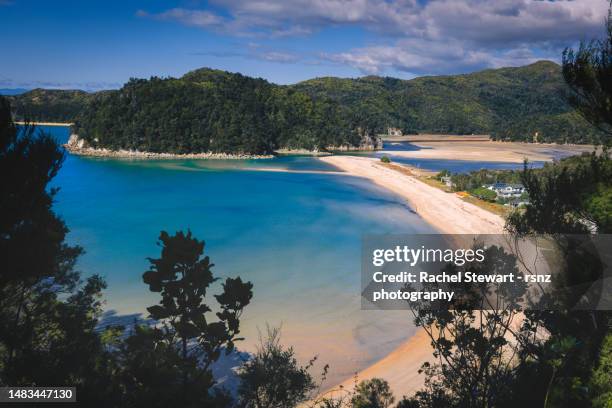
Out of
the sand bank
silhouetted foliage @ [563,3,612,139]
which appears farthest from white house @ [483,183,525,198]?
silhouetted foliage @ [563,3,612,139]

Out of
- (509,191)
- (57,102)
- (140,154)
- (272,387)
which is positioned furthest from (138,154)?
(57,102)

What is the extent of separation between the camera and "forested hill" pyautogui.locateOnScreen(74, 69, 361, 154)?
319ft

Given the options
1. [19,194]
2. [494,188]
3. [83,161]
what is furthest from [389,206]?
[83,161]

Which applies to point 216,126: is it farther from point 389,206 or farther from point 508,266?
point 508,266

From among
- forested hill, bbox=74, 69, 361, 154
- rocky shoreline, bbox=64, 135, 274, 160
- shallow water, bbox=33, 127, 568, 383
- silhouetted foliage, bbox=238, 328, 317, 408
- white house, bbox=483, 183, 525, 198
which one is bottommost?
shallow water, bbox=33, 127, 568, 383

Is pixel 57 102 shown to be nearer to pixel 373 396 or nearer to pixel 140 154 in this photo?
pixel 140 154

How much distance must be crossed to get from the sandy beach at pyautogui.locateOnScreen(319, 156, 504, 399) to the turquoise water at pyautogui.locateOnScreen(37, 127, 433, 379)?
61 cm

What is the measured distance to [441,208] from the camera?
124 ft

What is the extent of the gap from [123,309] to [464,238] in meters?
20.9

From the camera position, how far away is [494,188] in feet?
139

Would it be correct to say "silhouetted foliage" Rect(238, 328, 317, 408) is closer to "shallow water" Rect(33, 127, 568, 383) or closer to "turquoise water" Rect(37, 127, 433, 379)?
"shallow water" Rect(33, 127, 568, 383)

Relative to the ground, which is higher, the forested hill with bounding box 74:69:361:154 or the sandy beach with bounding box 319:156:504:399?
the forested hill with bounding box 74:69:361:154

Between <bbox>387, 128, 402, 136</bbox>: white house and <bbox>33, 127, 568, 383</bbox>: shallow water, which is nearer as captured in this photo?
<bbox>33, 127, 568, 383</bbox>: shallow water

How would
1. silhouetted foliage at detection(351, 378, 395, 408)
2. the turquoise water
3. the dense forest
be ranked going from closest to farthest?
silhouetted foliage at detection(351, 378, 395, 408) < the turquoise water < the dense forest
